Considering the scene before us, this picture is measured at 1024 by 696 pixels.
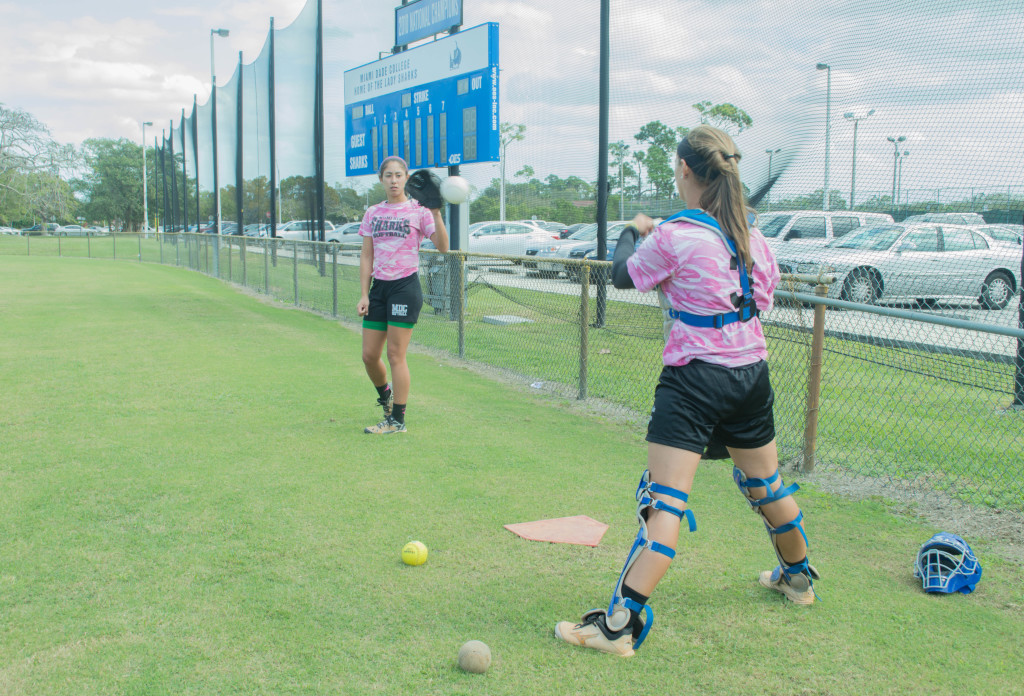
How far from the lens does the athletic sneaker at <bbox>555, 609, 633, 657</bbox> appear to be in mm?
2760

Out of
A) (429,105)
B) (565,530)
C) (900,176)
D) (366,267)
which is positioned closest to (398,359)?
(366,267)

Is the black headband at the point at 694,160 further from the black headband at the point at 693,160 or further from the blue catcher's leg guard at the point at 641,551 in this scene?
the blue catcher's leg guard at the point at 641,551

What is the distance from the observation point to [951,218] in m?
5.83

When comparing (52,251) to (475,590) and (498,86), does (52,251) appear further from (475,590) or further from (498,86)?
(475,590)

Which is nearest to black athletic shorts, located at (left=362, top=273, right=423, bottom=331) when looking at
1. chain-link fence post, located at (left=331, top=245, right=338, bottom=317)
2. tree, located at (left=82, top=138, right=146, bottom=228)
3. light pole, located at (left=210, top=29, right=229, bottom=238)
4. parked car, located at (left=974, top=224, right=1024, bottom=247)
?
parked car, located at (left=974, top=224, right=1024, bottom=247)

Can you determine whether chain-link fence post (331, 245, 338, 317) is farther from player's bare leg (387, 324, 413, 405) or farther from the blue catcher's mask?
the blue catcher's mask

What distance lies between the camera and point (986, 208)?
5.50m

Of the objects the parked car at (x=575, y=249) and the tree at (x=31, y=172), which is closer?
the parked car at (x=575, y=249)

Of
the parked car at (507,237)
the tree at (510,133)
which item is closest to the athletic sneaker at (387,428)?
the tree at (510,133)

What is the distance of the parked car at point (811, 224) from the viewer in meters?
6.28

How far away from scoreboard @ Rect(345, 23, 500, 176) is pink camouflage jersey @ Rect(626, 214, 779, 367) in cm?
902

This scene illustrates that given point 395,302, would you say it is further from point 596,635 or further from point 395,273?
point 596,635

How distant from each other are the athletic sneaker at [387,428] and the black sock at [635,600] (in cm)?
336

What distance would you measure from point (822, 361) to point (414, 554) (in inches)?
119
